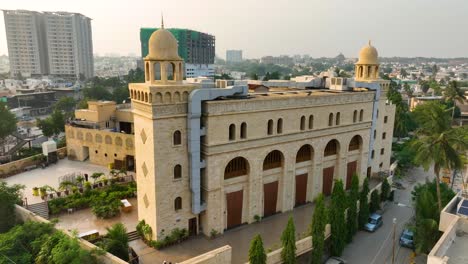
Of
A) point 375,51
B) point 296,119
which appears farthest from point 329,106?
point 375,51

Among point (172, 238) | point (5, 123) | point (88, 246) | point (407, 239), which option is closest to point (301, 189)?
point (407, 239)

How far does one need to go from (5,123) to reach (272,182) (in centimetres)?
4584

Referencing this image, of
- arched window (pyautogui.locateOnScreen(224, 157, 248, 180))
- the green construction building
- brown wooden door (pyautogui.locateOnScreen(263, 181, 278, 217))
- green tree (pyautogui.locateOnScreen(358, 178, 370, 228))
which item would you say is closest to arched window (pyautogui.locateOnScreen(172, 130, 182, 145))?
arched window (pyautogui.locateOnScreen(224, 157, 248, 180))

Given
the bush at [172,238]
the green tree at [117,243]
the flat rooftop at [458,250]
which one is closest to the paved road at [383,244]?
the flat rooftop at [458,250]

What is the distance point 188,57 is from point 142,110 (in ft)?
503

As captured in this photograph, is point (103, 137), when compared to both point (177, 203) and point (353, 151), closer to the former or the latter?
point (177, 203)

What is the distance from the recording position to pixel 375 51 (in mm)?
38156

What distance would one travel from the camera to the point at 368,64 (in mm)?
38281

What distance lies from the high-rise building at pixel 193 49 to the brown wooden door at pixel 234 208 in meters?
140

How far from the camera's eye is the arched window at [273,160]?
2994 cm

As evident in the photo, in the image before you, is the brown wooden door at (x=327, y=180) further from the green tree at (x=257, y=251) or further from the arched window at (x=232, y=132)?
the green tree at (x=257, y=251)

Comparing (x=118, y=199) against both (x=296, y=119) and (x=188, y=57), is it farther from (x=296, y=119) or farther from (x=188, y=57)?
(x=188, y=57)

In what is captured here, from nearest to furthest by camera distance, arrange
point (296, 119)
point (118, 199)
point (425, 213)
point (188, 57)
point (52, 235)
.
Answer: point (52, 235), point (425, 213), point (296, 119), point (118, 199), point (188, 57)

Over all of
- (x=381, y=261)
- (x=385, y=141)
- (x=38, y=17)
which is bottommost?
(x=381, y=261)
